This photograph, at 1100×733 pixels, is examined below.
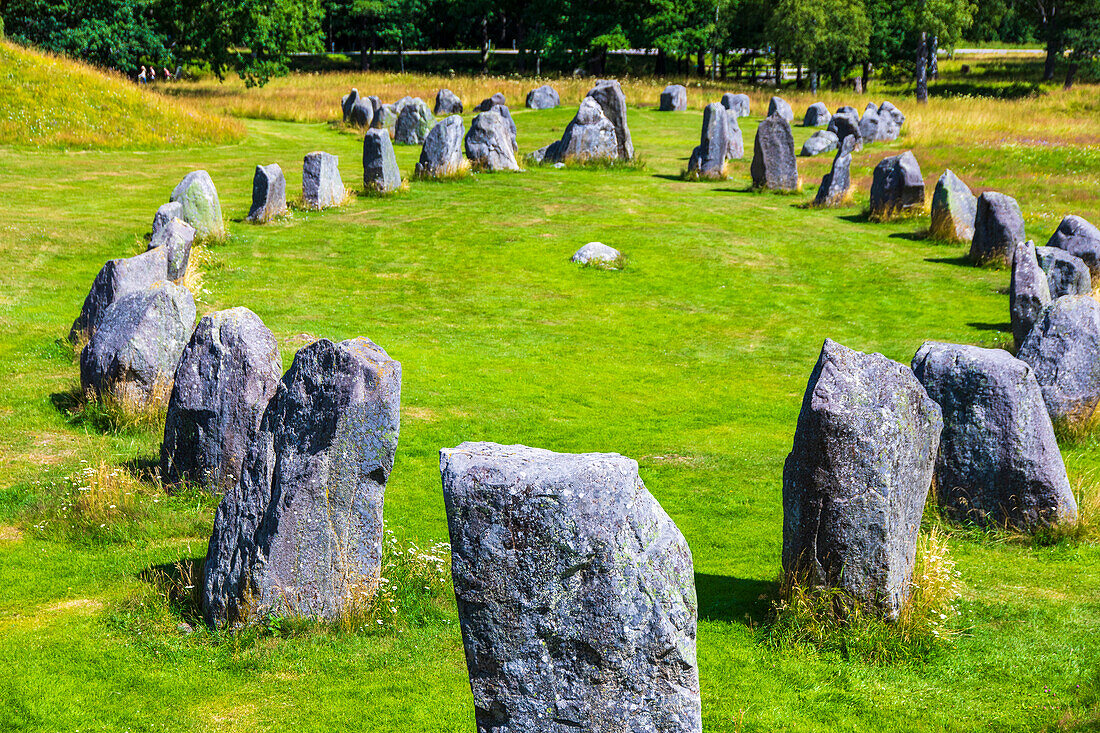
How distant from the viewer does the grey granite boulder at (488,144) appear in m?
28.6

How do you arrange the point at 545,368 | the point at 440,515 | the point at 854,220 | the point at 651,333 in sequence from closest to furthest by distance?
the point at 440,515, the point at 545,368, the point at 651,333, the point at 854,220

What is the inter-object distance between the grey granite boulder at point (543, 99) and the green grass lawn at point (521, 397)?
49.2ft

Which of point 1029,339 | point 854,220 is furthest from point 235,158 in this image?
point 1029,339

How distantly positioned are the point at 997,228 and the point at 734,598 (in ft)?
51.0

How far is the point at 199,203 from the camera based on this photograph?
63.4ft

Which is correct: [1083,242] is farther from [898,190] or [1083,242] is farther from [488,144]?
[488,144]

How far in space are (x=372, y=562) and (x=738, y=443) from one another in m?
5.90

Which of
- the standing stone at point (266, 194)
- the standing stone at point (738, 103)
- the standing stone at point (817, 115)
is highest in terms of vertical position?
the standing stone at point (738, 103)

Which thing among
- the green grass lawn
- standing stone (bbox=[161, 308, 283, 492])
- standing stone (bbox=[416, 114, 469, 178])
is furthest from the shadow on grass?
standing stone (bbox=[416, 114, 469, 178])

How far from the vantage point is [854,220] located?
24.3 meters

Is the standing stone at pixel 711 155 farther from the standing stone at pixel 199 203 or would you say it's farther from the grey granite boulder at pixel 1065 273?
the standing stone at pixel 199 203

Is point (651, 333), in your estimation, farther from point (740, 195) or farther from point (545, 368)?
point (740, 195)

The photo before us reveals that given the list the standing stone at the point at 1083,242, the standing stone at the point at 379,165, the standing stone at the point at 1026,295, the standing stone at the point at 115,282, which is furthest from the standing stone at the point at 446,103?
the standing stone at the point at 1026,295

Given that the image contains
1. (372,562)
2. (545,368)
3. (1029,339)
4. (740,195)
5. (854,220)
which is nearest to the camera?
(372,562)
